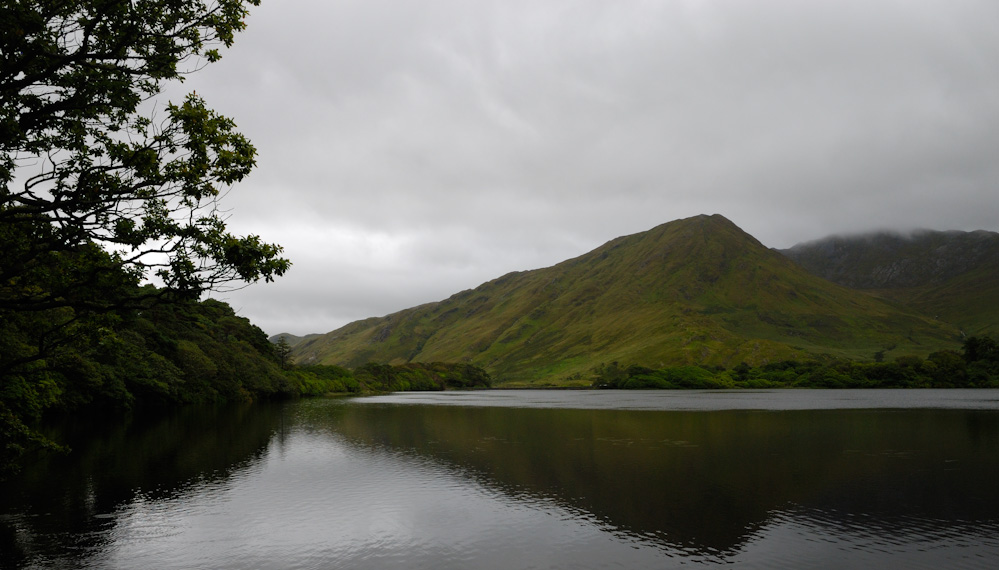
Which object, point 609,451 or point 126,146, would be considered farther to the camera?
point 609,451

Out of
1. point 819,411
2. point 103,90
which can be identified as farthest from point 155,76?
point 819,411

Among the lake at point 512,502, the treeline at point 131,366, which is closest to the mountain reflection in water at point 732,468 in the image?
the lake at point 512,502

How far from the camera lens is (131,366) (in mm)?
96125

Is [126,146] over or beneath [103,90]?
beneath

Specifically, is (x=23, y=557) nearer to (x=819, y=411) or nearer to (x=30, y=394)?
(x=30, y=394)

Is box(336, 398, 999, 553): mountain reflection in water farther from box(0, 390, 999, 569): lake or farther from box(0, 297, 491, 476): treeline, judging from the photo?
box(0, 297, 491, 476): treeline

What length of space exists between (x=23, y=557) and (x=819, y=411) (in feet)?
370

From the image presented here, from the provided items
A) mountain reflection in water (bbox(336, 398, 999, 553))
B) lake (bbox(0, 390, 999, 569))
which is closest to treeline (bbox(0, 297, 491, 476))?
lake (bbox(0, 390, 999, 569))

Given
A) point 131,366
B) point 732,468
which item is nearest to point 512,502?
point 732,468

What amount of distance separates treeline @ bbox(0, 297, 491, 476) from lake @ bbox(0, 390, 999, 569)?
6.65 m

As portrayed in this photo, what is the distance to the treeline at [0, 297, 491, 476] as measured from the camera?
25.3 metres

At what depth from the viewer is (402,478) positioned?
145 ft

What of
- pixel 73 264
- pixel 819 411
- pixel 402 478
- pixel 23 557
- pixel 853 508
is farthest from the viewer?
pixel 819 411

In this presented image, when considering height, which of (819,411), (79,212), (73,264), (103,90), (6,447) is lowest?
(819,411)
